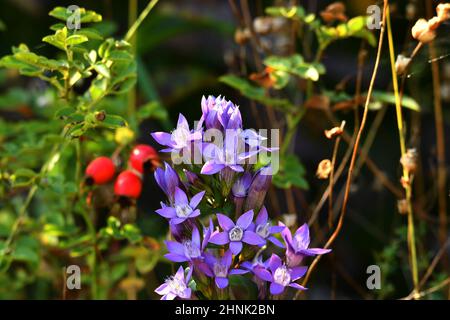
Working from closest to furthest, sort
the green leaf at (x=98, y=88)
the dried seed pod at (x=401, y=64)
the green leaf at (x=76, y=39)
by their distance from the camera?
the green leaf at (x=76, y=39) → the dried seed pod at (x=401, y=64) → the green leaf at (x=98, y=88)

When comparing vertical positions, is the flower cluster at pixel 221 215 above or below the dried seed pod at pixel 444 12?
below

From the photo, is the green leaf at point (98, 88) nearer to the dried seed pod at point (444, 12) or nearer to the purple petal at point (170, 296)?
the purple petal at point (170, 296)

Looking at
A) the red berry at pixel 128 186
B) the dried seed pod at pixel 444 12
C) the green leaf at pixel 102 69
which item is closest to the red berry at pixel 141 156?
the red berry at pixel 128 186

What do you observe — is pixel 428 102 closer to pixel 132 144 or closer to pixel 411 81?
pixel 411 81

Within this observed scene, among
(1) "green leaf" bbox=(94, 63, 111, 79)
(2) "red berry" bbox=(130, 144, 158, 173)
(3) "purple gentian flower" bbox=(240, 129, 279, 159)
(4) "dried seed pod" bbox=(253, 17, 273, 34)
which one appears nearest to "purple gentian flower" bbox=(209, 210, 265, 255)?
(3) "purple gentian flower" bbox=(240, 129, 279, 159)

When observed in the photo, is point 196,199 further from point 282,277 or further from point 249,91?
point 249,91

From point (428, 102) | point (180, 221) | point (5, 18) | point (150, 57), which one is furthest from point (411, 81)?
point (5, 18)

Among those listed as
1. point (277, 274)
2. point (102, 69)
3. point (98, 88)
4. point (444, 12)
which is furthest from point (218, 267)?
point (444, 12)

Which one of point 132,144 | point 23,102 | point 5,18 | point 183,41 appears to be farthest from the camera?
point 183,41
